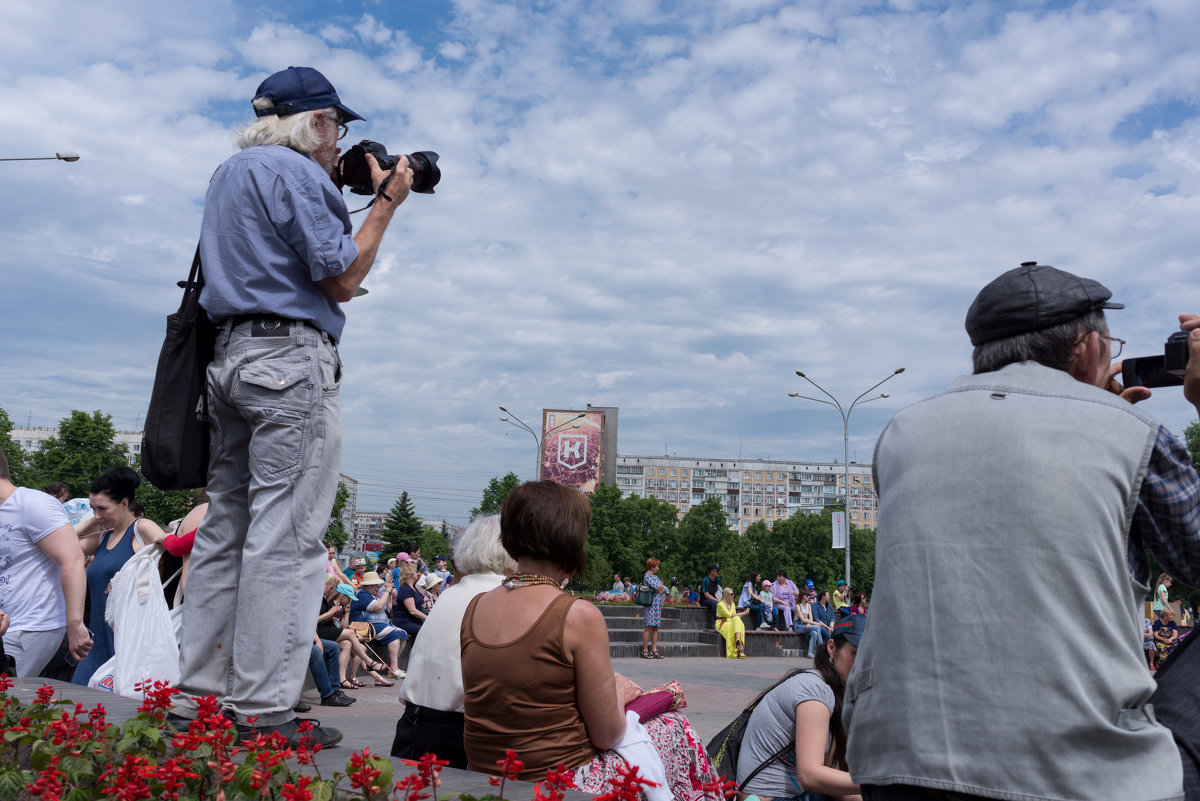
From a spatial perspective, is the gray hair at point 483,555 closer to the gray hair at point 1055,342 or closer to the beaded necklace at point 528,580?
the beaded necklace at point 528,580

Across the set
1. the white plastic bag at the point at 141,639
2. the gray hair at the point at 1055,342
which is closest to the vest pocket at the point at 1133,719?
the gray hair at the point at 1055,342

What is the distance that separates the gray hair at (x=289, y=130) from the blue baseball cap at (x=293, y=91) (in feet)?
0.05

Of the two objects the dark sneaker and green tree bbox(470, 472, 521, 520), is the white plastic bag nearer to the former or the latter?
the dark sneaker

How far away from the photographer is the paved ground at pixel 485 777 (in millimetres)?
2735

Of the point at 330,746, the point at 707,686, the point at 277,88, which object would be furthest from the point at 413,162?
the point at 707,686

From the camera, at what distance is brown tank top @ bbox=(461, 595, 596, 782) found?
2852mm

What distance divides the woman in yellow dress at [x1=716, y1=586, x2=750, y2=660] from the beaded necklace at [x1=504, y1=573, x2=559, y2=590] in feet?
64.8

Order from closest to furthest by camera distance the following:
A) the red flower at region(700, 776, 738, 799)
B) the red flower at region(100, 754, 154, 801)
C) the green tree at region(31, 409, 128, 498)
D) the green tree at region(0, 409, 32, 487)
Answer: the red flower at region(100, 754, 154, 801)
the red flower at region(700, 776, 738, 799)
the green tree at region(31, 409, 128, 498)
the green tree at region(0, 409, 32, 487)

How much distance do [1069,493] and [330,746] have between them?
224cm

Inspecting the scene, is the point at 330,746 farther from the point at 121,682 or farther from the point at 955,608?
the point at 955,608

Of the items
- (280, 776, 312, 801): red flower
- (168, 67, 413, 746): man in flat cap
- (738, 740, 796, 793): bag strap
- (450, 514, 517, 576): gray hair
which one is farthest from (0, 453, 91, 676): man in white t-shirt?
(280, 776, 312, 801): red flower

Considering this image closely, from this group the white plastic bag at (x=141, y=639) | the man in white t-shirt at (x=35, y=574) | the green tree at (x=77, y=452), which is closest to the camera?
the white plastic bag at (x=141, y=639)

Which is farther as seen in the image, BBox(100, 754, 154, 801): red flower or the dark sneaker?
the dark sneaker

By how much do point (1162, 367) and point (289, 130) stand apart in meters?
2.75
